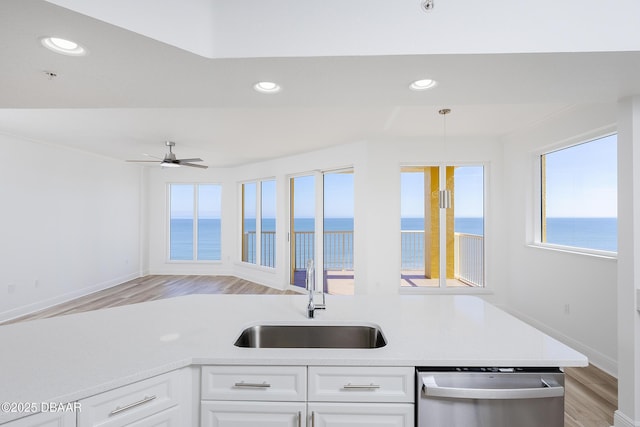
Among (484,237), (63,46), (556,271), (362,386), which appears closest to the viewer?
(362,386)

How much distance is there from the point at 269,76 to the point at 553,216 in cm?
367

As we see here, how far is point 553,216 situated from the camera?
3562 millimetres

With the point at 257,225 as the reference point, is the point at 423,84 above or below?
above

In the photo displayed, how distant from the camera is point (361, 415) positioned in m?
1.19

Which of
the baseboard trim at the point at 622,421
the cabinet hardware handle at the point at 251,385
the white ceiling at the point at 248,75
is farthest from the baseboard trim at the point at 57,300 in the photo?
the baseboard trim at the point at 622,421

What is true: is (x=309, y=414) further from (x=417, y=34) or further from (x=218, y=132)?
(x=218, y=132)

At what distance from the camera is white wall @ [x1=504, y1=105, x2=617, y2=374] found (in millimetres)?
2764

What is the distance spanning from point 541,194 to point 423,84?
2.99 metres

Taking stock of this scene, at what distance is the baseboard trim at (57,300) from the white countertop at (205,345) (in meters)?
3.77

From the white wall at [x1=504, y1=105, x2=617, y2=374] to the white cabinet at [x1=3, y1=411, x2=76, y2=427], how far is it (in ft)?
12.5

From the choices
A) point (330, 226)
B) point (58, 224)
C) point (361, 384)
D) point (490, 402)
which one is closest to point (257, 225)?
point (330, 226)

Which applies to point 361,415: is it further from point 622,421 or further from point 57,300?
point 57,300

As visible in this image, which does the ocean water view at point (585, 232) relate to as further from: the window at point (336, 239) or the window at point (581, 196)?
the window at point (336, 239)

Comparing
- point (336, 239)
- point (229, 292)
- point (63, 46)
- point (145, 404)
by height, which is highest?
point (63, 46)
